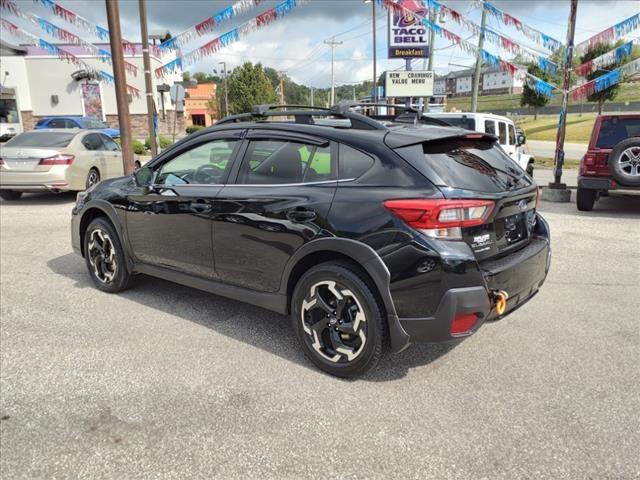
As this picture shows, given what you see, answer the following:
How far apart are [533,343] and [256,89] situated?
5622cm

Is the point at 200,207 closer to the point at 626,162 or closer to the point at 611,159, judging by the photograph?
the point at 611,159

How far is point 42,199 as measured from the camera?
1116 cm

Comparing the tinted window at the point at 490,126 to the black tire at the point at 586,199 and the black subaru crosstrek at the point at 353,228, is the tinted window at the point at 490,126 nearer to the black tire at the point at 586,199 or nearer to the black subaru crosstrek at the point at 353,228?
the black tire at the point at 586,199

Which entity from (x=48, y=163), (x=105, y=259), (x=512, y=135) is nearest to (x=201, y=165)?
(x=105, y=259)

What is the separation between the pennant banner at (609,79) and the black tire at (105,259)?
32.5 ft

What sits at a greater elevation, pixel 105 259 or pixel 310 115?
pixel 310 115

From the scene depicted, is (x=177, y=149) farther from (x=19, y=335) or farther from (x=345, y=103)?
(x=19, y=335)

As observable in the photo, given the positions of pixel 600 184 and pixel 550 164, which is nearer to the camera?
pixel 600 184

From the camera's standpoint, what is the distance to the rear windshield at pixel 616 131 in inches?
348

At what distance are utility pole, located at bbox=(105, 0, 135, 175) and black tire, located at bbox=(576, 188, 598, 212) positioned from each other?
888cm

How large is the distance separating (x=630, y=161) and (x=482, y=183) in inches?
251

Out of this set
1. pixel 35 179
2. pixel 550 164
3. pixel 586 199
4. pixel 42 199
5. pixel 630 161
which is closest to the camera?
pixel 630 161

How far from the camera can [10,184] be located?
999cm

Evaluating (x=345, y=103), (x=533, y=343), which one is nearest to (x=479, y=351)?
(x=533, y=343)
